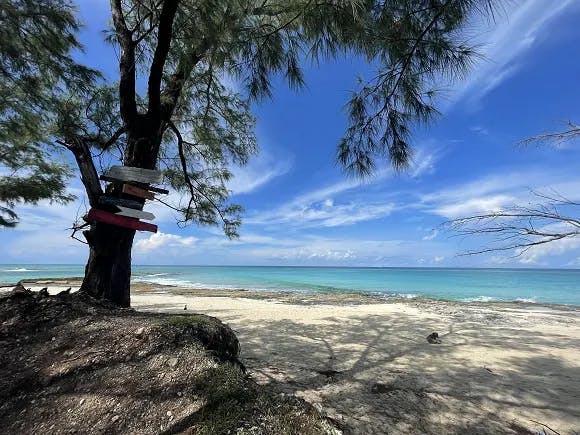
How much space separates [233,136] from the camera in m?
6.46

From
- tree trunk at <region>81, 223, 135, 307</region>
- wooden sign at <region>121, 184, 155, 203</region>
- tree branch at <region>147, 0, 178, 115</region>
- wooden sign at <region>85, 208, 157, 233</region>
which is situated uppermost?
tree branch at <region>147, 0, 178, 115</region>

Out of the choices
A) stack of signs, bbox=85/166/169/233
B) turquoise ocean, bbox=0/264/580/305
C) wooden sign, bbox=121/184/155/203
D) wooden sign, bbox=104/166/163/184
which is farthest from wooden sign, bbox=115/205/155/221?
turquoise ocean, bbox=0/264/580/305

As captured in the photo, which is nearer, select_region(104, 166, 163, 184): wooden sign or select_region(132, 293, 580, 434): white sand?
select_region(132, 293, 580, 434): white sand

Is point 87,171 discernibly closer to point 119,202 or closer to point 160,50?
point 119,202

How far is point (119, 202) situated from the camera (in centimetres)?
339

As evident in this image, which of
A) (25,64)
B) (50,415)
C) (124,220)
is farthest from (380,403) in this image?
(25,64)

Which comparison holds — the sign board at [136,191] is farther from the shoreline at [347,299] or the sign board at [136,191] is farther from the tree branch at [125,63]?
the shoreline at [347,299]

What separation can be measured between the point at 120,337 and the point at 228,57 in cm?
266

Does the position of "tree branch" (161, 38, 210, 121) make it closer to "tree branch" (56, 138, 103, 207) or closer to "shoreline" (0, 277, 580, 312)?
"tree branch" (56, 138, 103, 207)

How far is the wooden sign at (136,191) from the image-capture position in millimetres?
3400

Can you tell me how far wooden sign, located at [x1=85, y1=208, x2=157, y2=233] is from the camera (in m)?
3.37

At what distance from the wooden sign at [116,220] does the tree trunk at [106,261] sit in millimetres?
223

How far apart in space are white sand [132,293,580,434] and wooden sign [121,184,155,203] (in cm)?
200

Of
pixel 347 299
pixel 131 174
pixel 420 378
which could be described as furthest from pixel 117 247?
pixel 347 299
